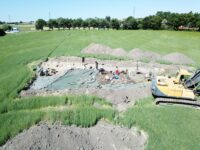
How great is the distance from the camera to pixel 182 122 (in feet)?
50.8

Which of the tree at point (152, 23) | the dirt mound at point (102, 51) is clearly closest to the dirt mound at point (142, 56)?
the dirt mound at point (102, 51)

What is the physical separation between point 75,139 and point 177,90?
8.44 m

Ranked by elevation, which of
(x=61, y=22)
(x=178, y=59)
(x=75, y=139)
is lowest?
(x=75, y=139)

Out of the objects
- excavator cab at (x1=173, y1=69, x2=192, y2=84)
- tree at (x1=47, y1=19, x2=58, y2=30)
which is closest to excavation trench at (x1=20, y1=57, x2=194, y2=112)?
excavator cab at (x1=173, y1=69, x2=192, y2=84)

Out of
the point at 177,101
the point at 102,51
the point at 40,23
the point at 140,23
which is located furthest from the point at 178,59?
the point at 40,23

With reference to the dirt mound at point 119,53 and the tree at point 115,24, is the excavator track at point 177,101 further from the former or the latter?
the tree at point 115,24

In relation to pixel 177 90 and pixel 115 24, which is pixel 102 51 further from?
pixel 115 24

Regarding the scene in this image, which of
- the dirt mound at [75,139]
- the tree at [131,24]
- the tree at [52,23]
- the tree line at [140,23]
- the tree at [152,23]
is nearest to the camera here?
the dirt mound at [75,139]

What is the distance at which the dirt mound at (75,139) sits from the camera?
514 inches

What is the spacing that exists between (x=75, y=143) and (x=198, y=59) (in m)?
30.3

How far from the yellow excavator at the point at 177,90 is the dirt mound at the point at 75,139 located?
467cm

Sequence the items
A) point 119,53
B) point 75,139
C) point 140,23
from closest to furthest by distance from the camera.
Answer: point 75,139, point 119,53, point 140,23

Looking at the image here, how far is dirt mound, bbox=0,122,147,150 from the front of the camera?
13.1 metres

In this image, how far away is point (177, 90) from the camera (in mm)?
17656
